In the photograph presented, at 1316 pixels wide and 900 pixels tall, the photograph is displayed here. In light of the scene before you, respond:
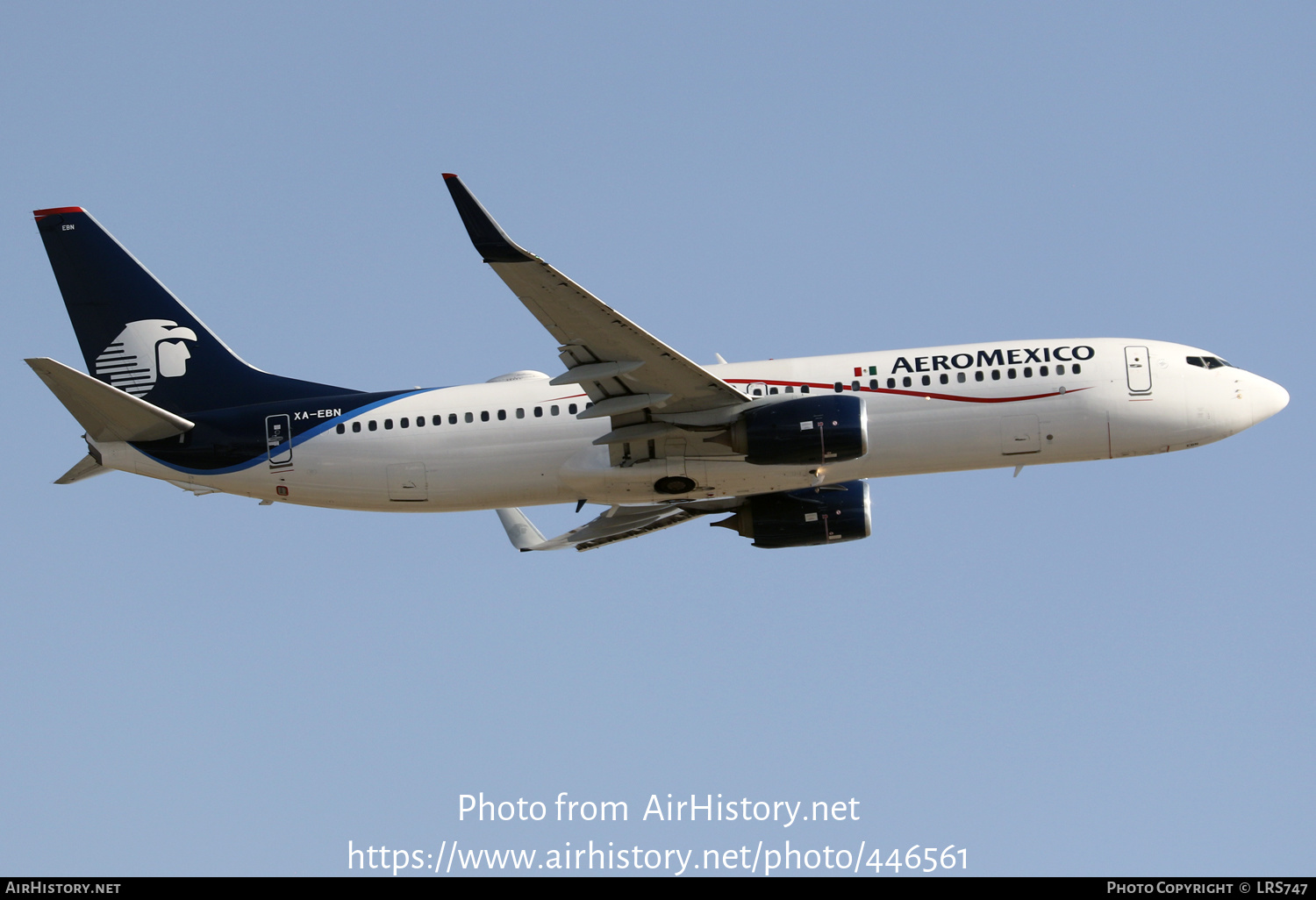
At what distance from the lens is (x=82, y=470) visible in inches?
1507

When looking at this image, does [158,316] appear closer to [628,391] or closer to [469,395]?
[469,395]

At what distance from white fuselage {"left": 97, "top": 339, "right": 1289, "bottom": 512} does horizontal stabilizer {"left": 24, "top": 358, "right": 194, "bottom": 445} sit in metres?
0.70

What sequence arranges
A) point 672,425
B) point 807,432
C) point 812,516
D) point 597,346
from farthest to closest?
point 812,516
point 672,425
point 807,432
point 597,346

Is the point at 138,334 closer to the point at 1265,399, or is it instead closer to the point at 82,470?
the point at 82,470

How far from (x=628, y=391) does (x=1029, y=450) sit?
11.1 meters

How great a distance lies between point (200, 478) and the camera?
37.8 m

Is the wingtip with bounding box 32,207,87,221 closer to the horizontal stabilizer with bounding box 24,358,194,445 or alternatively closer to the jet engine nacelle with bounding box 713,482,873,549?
the horizontal stabilizer with bounding box 24,358,194,445

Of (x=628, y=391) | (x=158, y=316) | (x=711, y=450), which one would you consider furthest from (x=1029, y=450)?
(x=158, y=316)

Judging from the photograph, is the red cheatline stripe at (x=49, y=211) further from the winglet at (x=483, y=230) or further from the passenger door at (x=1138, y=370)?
the passenger door at (x=1138, y=370)

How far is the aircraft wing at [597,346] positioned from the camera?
99.7ft

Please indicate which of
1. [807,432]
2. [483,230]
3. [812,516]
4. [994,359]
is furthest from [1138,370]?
[483,230]

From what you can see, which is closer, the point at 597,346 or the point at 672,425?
the point at 597,346

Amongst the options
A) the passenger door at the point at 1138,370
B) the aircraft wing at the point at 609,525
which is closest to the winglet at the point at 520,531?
the aircraft wing at the point at 609,525

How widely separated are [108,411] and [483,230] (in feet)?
43.7
